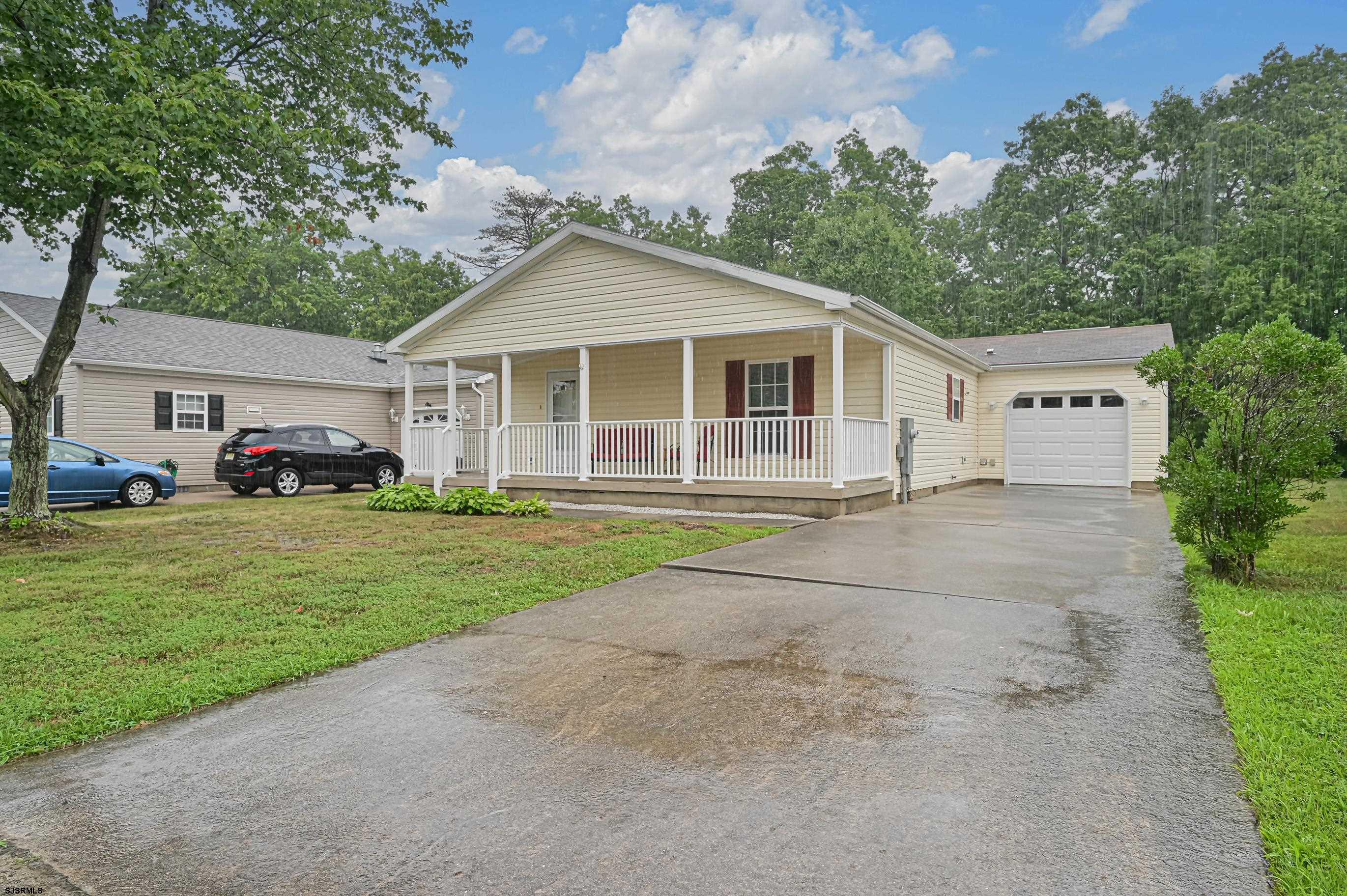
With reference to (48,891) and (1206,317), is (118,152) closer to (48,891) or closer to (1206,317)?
(48,891)

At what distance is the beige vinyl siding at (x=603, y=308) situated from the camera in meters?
11.3

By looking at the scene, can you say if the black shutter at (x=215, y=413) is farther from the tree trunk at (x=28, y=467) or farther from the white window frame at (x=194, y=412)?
the tree trunk at (x=28, y=467)

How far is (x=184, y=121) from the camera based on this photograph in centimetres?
780

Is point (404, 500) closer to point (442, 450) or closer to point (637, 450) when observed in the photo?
point (442, 450)

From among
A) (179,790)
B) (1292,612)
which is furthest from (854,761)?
(1292,612)

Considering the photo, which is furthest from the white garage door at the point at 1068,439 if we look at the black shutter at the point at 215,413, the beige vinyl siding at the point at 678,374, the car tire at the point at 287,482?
the black shutter at the point at 215,413

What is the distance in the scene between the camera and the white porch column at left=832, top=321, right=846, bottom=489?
1043 centimetres

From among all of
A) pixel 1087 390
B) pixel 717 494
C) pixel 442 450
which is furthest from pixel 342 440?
pixel 1087 390

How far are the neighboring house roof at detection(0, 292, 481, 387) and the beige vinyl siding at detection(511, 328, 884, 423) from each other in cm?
408

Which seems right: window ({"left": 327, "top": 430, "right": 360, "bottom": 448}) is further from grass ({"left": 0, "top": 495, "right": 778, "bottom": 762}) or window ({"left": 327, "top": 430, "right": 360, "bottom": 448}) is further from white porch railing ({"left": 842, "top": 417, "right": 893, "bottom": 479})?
white porch railing ({"left": 842, "top": 417, "right": 893, "bottom": 479})

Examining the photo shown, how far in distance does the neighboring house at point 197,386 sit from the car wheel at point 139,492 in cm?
372

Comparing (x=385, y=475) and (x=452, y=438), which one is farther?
(x=385, y=475)

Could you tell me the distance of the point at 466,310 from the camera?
14406mm

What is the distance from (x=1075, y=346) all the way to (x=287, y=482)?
60.4 ft
